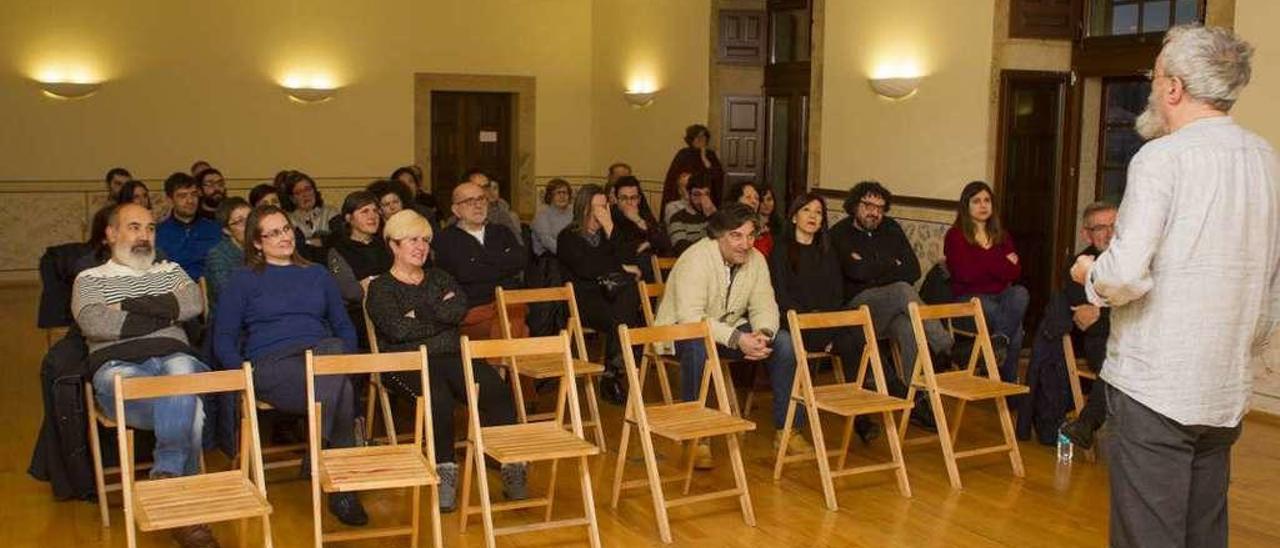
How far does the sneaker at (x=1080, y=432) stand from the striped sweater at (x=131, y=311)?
3.86m

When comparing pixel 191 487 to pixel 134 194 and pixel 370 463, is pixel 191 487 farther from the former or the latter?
pixel 134 194

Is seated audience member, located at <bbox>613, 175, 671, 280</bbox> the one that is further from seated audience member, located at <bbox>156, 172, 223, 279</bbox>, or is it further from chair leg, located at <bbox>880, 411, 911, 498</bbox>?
chair leg, located at <bbox>880, 411, 911, 498</bbox>

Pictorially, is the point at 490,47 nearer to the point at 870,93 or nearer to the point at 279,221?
the point at 870,93

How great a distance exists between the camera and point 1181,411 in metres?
2.86

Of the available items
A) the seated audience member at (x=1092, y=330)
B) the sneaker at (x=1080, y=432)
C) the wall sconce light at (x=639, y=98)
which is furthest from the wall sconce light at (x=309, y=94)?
the sneaker at (x=1080, y=432)

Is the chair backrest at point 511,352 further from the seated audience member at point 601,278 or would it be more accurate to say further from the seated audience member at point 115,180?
the seated audience member at point 115,180

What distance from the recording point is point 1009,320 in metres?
6.95

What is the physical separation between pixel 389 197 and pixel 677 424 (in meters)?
2.84

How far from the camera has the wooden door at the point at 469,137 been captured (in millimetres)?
13828

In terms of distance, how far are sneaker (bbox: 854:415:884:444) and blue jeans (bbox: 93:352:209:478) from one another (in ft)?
10.5

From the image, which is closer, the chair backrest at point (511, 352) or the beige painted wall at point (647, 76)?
the chair backrest at point (511, 352)

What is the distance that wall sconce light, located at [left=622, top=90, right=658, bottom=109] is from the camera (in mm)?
13070

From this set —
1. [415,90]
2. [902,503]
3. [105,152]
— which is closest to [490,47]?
[415,90]

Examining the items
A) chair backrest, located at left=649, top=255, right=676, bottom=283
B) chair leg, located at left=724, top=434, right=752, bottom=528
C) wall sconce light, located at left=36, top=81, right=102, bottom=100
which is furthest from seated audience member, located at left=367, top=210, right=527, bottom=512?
wall sconce light, located at left=36, top=81, right=102, bottom=100
